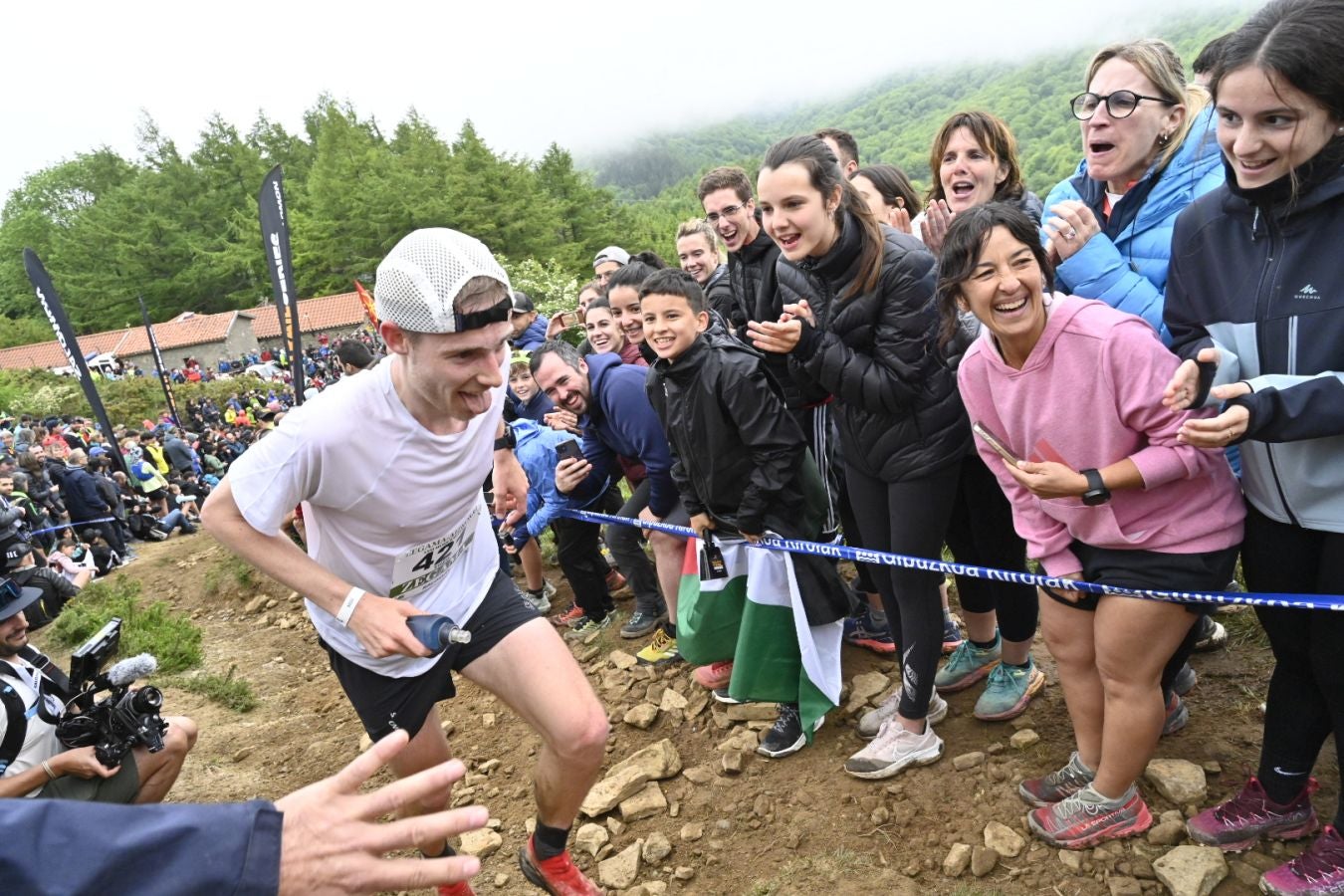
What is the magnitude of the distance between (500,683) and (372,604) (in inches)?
24.3

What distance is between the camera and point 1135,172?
272 centimetres

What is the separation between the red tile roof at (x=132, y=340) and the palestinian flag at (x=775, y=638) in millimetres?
55970

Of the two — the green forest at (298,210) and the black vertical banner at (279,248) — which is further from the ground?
the green forest at (298,210)

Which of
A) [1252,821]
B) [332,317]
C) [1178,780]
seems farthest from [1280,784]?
[332,317]

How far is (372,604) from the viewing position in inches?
101

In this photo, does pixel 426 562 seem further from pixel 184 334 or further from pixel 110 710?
pixel 184 334

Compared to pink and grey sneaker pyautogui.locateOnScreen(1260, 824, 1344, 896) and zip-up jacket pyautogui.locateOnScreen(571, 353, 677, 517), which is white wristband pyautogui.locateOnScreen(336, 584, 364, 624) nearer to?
zip-up jacket pyautogui.locateOnScreen(571, 353, 677, 517)

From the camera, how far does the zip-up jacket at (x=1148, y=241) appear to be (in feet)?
8.31

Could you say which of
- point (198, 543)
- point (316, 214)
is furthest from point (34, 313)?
point (198, 543)

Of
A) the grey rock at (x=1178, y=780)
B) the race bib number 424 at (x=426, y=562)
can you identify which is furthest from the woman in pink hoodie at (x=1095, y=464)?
the race bib number 424 at (x=426, y=562)

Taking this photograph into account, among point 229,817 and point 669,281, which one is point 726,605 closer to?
point 669,281

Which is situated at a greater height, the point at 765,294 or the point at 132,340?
the point at 132,340

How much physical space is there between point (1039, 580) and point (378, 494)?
7.46ft

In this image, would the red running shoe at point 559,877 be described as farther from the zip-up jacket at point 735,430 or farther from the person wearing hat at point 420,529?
the zip-up jacket at point 735,430
